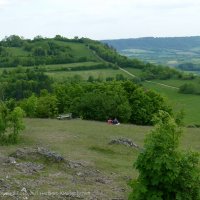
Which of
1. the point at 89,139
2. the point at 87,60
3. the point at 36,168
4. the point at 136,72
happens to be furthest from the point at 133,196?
the point at 87,60

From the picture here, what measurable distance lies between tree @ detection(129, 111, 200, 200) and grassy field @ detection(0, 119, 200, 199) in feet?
15.9

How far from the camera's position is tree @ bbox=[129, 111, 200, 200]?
21156 millimetres

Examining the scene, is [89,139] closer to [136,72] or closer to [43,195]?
[43,195]

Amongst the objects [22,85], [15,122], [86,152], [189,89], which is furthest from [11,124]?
[189,89]

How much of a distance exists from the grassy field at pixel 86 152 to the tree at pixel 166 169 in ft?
15.9

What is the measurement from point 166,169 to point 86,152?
1831cm

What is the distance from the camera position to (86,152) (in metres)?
38.9

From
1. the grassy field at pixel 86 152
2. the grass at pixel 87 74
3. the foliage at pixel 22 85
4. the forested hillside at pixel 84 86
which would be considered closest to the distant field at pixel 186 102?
the forested hillside at pixel 84 86

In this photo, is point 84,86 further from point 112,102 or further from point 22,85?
point 22,85

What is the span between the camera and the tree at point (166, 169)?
21156 mm

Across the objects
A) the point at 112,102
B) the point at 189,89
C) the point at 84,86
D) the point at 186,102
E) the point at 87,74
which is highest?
the point at 84,86

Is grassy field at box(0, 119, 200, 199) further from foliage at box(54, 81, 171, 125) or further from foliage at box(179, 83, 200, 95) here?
foliage at box(179, 83, 200, 95)

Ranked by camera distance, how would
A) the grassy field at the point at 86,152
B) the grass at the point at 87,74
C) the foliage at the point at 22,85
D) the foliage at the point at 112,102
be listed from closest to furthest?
the grassy field at the point at 86,152
the foliage at the point at 112,102
the foliage at the point at 22,85
the grass at the point at 87,74

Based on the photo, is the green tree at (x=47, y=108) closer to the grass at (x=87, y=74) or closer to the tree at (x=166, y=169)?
the tree at (x=166, y=169)
